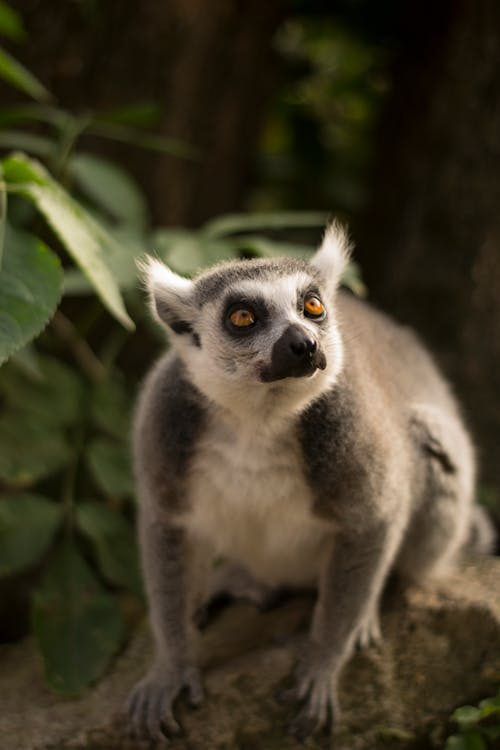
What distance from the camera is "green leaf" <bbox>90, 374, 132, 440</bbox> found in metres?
4.00

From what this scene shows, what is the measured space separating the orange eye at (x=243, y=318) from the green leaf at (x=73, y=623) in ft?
4.51

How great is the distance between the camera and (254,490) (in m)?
3.07

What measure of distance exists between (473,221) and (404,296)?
1.96 feet

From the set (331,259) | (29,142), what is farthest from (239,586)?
(29,142)

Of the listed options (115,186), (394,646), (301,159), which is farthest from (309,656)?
(301,159)

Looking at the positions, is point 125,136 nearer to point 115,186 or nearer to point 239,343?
point 115,186

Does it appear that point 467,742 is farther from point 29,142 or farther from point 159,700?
point 29,142

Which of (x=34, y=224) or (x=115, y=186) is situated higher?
(x=115, y=186)

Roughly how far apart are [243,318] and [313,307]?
0.83 feet

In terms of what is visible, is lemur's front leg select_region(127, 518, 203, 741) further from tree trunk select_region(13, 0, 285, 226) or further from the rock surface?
tree trunk select_region(13, 0, 285, 226)

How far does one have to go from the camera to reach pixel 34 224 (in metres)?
4.41

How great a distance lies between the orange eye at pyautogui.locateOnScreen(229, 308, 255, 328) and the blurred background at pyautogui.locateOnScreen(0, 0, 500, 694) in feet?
1.43

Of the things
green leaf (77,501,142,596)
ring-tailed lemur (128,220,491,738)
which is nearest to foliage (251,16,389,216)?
ring-tailed lemur (128,220,491,738)

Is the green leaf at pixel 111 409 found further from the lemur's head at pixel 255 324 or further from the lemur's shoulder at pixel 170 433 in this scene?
the lemur's head at pixel 255 324
